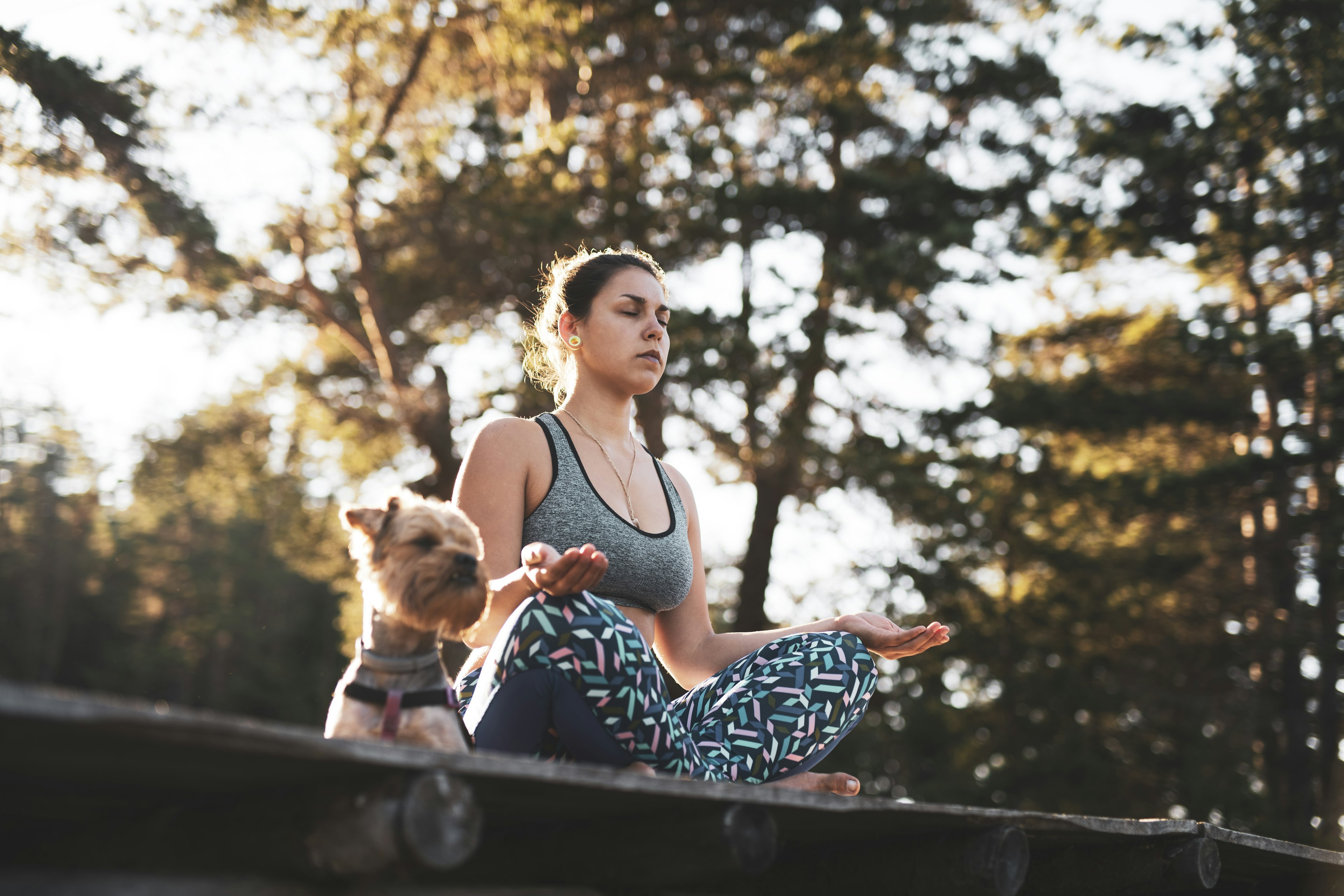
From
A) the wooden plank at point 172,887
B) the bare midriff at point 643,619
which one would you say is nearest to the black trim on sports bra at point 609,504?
the bare midriff at point 643,619

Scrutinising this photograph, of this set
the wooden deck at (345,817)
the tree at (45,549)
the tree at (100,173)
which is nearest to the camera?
the wooden deck at (345,817)

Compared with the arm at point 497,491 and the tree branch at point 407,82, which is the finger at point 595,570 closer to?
the arm at point 497,491

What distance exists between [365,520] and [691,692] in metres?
1.39

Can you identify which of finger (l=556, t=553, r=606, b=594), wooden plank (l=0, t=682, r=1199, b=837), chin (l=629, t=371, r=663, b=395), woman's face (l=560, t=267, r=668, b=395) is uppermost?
woman's face (l=560, t=267, r=668, b=395)

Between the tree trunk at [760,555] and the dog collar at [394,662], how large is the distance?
1175 cm

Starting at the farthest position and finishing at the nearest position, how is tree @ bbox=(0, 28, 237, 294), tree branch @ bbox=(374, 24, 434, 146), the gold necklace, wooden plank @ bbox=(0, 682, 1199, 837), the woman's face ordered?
tree branch @ bbox=(374, 24, 434, 146) → tree @ bbox=(0, 28, 237, 294) → the woman's face → the gold necklace → wooden plank @ bbox=(0, 682, 1199, 837)

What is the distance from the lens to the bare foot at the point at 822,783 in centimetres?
307

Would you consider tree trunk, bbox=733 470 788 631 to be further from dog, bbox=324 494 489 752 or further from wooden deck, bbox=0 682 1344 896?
dog, bbox=324 494 489 752

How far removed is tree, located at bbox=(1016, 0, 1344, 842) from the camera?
13.3 metres

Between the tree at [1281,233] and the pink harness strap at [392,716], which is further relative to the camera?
the tree at [1281,233]

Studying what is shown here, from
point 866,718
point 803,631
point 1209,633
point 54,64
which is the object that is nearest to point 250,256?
point 54,64

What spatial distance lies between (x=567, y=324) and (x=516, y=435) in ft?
2.28

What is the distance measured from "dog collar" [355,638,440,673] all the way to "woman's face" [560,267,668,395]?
1562 mm

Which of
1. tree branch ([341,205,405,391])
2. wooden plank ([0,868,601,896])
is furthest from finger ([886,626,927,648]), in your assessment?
tree branch ([341,205,405,391])
